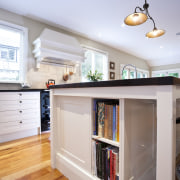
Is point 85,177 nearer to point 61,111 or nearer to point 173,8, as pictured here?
point 61,111

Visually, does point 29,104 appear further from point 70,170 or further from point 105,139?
point 105,139

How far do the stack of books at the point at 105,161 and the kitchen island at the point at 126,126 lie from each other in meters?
0.02

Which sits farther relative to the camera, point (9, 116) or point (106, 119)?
point (9, 116)

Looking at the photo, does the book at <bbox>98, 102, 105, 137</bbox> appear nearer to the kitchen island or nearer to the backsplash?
the kitchen island

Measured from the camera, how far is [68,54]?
10.5 ft

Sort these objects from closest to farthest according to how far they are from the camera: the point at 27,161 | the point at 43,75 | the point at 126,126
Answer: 1. the point at 126,126
2. the point at 27,161
3. the point at 43,75

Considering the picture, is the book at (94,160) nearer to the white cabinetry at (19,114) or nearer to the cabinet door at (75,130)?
the cabinet door at (75,130)

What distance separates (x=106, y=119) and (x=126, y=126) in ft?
0.55

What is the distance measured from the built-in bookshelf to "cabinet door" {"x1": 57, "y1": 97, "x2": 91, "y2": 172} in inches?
2.2

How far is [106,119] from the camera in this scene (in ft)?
3.03

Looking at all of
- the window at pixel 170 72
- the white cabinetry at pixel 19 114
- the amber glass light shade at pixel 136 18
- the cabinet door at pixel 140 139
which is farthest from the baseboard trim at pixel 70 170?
the window at pixel 170 72

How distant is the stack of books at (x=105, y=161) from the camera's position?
86 centimetres

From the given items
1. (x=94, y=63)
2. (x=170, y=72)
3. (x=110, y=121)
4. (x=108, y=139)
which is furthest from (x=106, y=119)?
(x=170, y=72)

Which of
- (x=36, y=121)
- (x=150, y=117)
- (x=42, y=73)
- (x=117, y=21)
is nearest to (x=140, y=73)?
(x=117, y=21)
